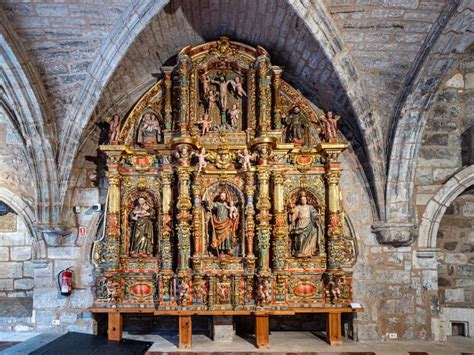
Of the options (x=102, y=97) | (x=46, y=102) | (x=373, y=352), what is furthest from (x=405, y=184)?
(x=46, y=102)

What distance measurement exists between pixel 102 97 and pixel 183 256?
8.36 ft

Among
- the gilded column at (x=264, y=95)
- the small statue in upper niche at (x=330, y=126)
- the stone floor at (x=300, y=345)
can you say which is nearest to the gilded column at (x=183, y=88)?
the gilded column at (x=264, y=95)

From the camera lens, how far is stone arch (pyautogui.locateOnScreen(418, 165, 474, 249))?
566 centimetres

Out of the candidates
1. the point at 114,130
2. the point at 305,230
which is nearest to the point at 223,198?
the point at 305,230

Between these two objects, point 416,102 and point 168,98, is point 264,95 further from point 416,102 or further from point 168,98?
point 416,102

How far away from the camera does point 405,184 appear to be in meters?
5.61

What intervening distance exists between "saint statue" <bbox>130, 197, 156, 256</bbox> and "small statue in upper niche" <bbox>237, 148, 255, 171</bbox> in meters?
1.47

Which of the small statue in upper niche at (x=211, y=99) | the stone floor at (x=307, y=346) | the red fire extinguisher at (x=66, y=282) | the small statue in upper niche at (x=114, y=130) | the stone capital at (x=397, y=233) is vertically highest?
the small statue in upper niche at (x=211, y=99)

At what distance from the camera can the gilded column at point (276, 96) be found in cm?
580

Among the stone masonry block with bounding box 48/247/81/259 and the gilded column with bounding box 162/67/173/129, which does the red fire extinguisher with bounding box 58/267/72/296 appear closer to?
the stone masonry block with bounding box 48/247/81/259

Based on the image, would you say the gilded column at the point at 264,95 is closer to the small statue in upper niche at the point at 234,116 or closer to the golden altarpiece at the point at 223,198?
the golden altarpiece at the point at 223,198

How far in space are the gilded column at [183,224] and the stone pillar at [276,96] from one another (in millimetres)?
1461

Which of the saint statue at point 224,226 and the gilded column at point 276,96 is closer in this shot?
the saint statue at point 224,226

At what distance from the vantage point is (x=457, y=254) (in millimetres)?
5980
